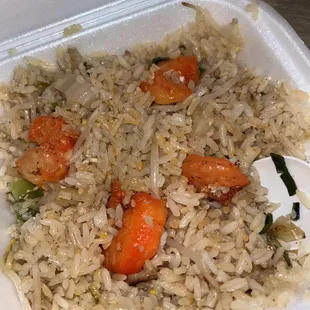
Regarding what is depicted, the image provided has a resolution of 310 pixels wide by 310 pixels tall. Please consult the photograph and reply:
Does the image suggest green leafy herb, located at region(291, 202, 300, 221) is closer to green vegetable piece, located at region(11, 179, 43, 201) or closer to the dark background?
the dark background

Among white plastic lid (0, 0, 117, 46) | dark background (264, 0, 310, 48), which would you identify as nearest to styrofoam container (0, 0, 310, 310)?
white plastic lid (0, 0, 117, 46)

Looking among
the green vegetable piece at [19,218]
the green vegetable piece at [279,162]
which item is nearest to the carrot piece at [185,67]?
the green vegetable piece at [279,162]

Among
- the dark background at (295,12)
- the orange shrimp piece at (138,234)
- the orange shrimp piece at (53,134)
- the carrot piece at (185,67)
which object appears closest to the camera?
the orange shrimp piece at (138,234)

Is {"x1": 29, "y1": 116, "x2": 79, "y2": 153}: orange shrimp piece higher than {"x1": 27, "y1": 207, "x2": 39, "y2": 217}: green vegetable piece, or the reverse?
{"x1": 29, "y1": 116, "x2": 79, "y2": 153}: orange shrimp piece

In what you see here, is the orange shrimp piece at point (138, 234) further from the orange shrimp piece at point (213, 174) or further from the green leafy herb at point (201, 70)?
the green leafy herb at point (201, 70)

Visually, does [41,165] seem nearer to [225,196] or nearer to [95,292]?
[95,292]

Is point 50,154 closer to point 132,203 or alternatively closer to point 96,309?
point 132,203
